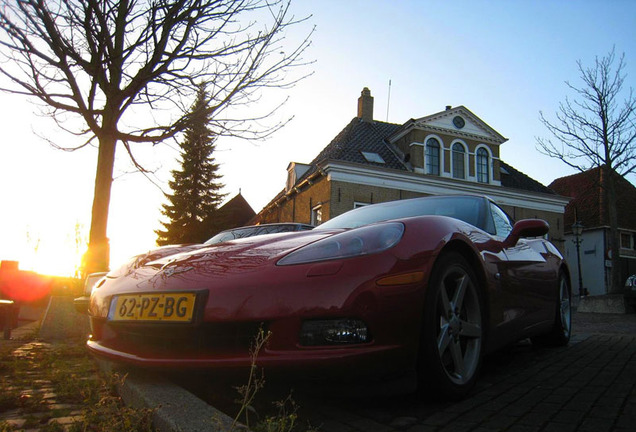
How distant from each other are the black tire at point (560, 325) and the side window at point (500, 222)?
877 millimetres

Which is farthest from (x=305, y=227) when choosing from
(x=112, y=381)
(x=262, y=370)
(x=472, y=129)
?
(x=472, y=129)

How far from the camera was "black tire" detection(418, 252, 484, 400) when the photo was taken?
6.98 feet

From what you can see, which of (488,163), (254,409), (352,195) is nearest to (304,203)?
(352,195)

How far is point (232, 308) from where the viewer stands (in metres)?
1.99

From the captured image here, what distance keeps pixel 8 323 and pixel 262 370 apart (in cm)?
569

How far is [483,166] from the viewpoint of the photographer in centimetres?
2420

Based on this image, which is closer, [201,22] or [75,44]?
[75,44]

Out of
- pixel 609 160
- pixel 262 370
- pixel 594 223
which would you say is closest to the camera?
pixel 262 370

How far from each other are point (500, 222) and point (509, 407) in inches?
67.7

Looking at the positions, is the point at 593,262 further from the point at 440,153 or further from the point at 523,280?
the point at 523,280

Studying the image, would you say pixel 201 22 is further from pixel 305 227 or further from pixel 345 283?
pixel 345 283

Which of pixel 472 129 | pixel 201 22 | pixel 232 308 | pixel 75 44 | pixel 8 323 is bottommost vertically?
pixel 8 323

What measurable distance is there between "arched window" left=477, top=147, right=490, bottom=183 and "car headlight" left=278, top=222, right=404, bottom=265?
2300cm

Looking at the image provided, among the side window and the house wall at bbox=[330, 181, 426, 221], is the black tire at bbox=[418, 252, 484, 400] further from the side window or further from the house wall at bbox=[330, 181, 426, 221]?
the house wall at bbox=[330, 181, 426, 221]
